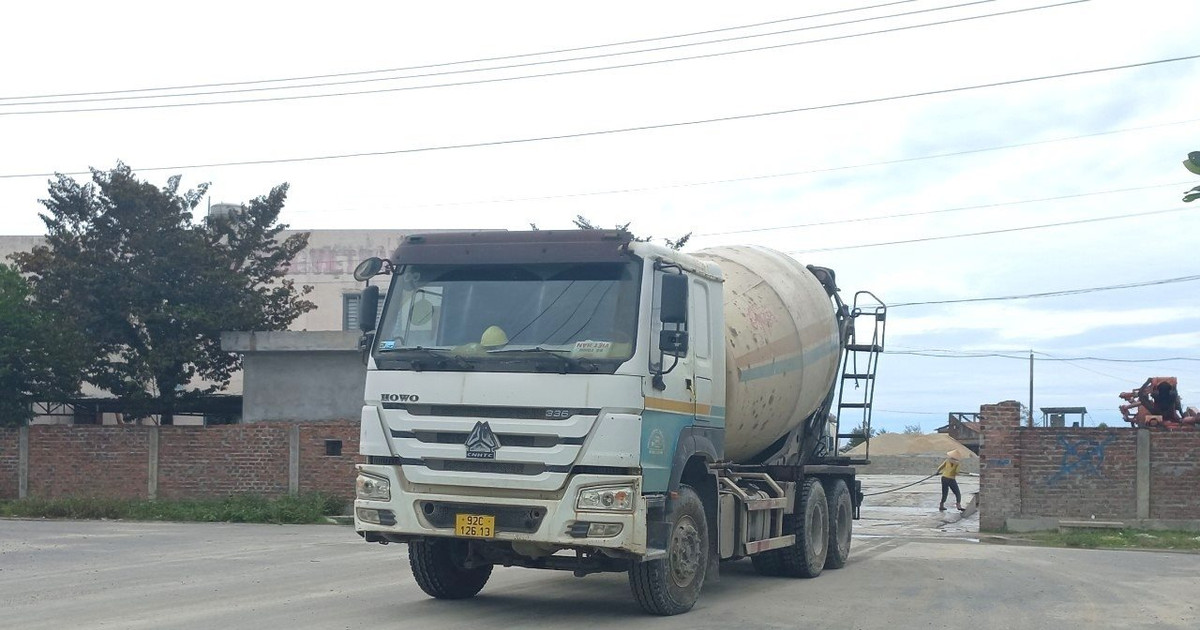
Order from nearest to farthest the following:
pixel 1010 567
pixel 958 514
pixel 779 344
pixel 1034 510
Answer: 1. pixel 779 344
2. pixel 1010 567
3. pixel 1034 510
4. pixel 958 514

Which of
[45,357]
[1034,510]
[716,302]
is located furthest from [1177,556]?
[45,357]

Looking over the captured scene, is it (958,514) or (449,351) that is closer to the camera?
(449,351)

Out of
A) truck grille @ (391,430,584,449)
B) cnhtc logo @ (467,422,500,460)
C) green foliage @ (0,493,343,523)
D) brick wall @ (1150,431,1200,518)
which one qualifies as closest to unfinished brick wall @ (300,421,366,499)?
green foliage @ (0,493,343,523)

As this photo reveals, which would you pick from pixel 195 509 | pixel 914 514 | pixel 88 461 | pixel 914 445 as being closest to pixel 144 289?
pixel 88 461

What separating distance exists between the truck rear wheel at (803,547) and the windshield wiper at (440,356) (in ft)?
17.1

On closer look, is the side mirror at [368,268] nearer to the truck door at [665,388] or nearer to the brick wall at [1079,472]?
the truck door at [665,388]

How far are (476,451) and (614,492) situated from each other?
1.14 meters

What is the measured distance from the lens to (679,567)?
35.0 feet

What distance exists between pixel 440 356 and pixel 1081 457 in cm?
1619

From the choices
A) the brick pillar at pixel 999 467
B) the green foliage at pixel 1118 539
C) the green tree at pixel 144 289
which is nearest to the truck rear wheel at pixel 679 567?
the green foliage at pixel 1118 539

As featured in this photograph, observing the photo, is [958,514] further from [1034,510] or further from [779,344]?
[779,344]

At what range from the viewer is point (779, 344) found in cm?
1349

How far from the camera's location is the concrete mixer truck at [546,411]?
9.70 metres

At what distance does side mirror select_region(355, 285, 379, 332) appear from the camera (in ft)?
35.0
